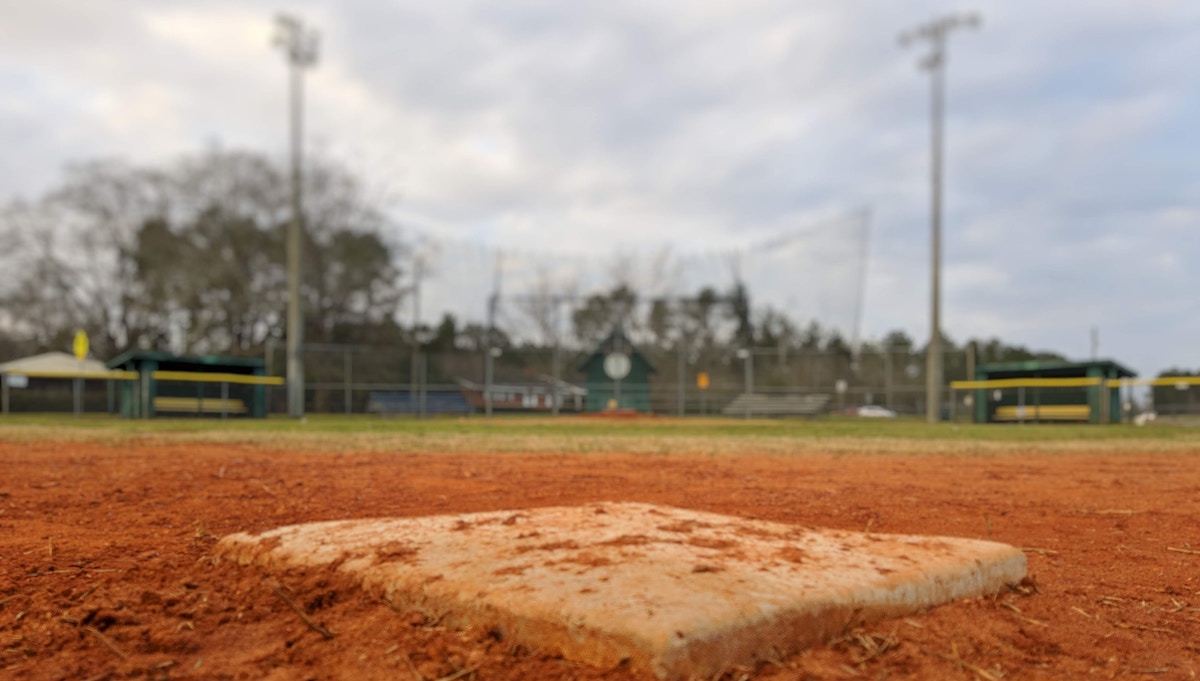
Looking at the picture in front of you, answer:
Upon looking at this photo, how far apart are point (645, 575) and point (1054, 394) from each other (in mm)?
22854

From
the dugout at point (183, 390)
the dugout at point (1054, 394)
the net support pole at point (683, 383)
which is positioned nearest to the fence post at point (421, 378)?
the dugout at point (183, 390)

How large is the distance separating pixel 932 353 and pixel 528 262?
1371cm

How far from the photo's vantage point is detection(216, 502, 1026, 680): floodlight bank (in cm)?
188

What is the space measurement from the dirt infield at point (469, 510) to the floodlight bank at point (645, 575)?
0.20ft

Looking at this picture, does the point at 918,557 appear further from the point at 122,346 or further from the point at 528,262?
the point at 122,346

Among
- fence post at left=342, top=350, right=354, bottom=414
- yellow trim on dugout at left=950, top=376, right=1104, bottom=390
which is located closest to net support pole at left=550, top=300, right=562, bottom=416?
fence post at left=342, top=350, right=354, bottom=414

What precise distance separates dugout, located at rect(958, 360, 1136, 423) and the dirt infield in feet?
51.3

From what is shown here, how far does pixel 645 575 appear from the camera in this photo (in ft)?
7.29

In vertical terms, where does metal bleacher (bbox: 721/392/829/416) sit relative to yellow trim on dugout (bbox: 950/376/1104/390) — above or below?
below

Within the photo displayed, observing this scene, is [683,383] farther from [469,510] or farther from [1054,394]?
[469,510]

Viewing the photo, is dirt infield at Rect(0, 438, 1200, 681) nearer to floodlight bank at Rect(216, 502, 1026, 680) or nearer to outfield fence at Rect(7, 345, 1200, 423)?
floodlight bank at Rect(216, 502, 1026, 680)

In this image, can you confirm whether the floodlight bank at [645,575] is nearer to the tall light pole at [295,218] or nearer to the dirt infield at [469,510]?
the dirt infield at [469,510]

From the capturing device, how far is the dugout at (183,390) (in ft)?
69.2

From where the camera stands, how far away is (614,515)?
3.28m
